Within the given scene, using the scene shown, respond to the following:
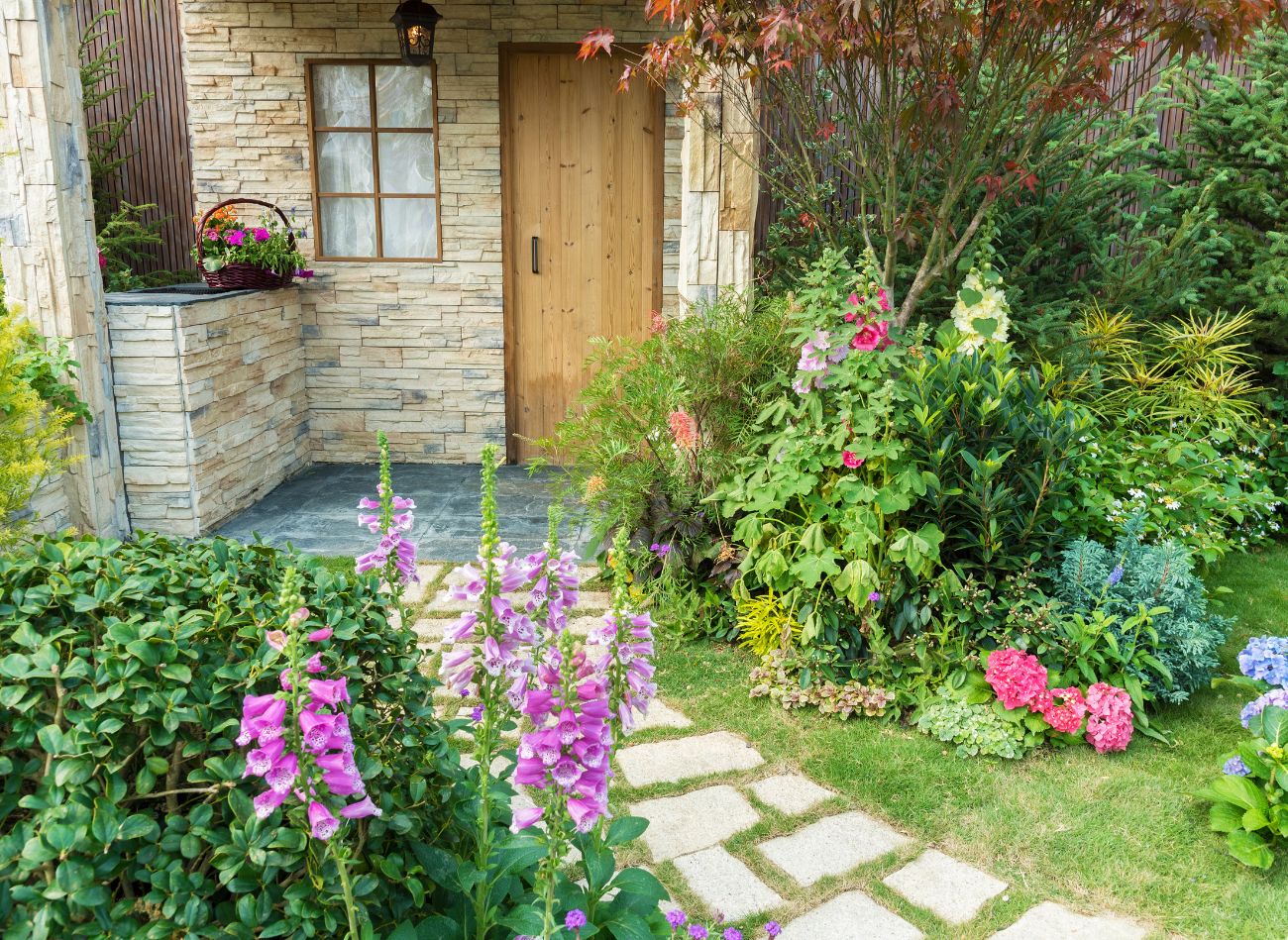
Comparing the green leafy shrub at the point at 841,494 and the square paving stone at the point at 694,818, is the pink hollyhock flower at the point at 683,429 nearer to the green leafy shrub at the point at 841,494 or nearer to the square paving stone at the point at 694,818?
the green leafy shrub at the point at 841,494

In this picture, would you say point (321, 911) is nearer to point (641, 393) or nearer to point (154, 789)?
point (154, 789)

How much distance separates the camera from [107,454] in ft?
14.0

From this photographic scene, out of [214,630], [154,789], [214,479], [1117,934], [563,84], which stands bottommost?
[1117,934]

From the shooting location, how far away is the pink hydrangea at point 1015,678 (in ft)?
9.46

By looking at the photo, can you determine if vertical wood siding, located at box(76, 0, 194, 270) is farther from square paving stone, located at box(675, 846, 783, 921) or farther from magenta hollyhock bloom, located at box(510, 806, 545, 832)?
magenta hollyhock bloom, located at box(510, 806, 545, 832)

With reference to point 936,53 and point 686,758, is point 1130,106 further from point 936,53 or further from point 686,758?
point 686,758

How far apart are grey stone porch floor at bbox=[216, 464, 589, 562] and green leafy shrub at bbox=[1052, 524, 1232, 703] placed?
2.06 metres

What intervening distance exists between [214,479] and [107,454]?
1.75 ft

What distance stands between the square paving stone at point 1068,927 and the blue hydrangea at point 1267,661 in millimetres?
832

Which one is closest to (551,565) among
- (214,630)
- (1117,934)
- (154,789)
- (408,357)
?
(214,630)

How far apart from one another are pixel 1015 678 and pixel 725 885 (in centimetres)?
117

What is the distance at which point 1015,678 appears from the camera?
2900 mm

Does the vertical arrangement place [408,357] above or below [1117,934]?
above

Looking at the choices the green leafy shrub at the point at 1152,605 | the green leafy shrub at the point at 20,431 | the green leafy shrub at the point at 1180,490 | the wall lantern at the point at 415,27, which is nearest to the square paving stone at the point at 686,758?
the green leafy shrub at the point at 1152,605
